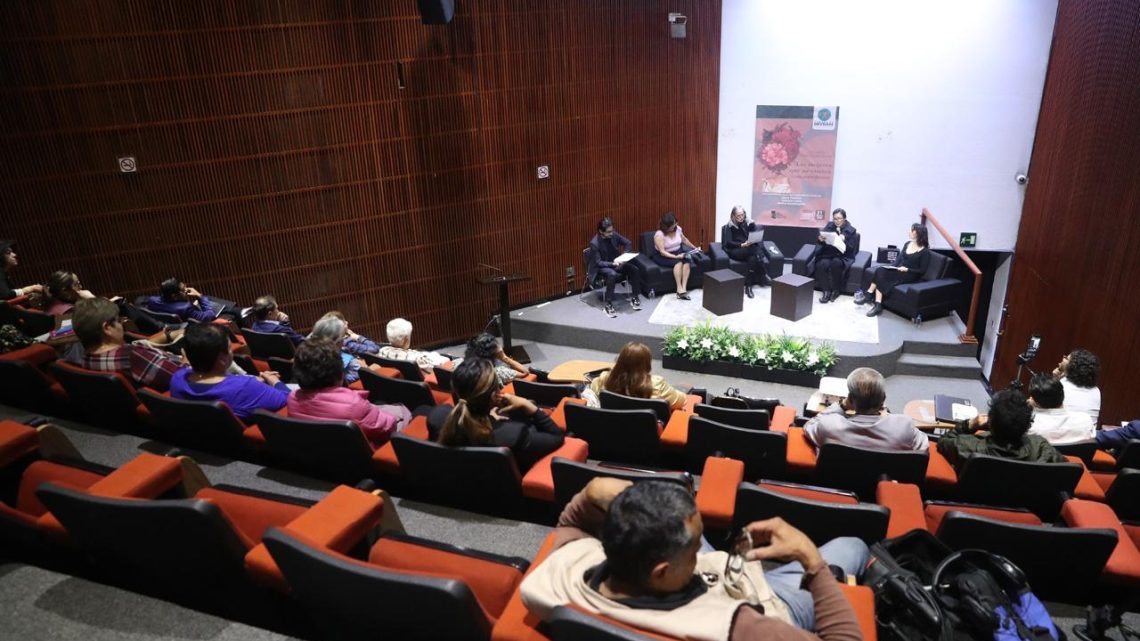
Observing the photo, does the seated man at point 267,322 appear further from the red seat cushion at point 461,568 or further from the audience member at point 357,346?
the red seat cushion at point 461,568

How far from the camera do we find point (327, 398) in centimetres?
333

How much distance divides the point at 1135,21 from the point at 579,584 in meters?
6.72

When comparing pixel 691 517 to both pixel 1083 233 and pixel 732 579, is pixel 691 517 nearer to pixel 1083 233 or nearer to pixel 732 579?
pixel 732 579

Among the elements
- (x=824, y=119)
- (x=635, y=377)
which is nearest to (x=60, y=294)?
(x=635, y=377)

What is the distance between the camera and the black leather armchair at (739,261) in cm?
866

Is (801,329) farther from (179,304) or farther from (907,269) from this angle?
(179,304)

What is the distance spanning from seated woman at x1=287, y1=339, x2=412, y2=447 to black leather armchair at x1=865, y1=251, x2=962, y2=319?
6191 millimetres

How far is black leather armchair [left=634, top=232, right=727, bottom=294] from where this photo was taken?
8.50 meters

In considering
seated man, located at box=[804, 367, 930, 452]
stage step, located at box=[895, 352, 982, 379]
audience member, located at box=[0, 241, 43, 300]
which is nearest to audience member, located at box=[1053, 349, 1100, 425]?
seated man, located at box=[804, 367, 930, 452]

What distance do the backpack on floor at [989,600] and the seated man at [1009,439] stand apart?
1338mm

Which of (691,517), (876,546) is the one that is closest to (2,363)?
(691,517)

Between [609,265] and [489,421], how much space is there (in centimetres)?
530

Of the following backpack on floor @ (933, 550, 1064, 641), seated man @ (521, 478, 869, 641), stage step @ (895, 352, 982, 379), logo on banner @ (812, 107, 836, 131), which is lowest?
stage step @ (895, 352, 982, 379)

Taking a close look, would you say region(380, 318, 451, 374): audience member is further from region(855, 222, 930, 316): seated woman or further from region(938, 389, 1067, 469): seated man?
region(855, 222, 930, 316): seated woman
